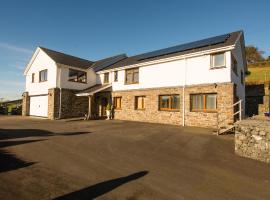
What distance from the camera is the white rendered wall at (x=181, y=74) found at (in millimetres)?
13773

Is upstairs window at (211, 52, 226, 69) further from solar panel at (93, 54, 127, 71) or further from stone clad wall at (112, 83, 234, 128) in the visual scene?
solar panel at (93, 54, 127, 71)

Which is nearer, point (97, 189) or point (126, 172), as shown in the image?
point (97, 189)

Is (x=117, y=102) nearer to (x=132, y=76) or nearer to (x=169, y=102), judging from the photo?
(x=132, y=76)

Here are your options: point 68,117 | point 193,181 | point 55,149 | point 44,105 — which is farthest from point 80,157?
point 44,105

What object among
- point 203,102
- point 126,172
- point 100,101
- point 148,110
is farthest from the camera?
point 100,101

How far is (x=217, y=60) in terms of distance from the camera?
14055 mm

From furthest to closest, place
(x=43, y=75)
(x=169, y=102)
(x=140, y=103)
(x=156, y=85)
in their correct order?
(x=43, y=75) → (x=140, y=103) → (x=156, y=85) → (x=169, y=102)

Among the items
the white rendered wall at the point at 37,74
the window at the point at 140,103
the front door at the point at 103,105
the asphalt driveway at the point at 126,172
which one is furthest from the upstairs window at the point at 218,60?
the white rendered wall at the point at 37,74

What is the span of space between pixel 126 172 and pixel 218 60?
1224cm

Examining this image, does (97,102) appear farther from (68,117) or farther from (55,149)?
(55,149)

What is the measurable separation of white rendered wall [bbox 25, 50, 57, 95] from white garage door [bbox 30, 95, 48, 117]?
2.44ft

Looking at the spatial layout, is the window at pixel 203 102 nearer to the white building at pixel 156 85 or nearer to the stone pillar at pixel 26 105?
the white building at pixel 156 85

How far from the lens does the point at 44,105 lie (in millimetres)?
21750

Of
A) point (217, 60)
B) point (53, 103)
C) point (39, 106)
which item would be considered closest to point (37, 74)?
point (39, 106)
